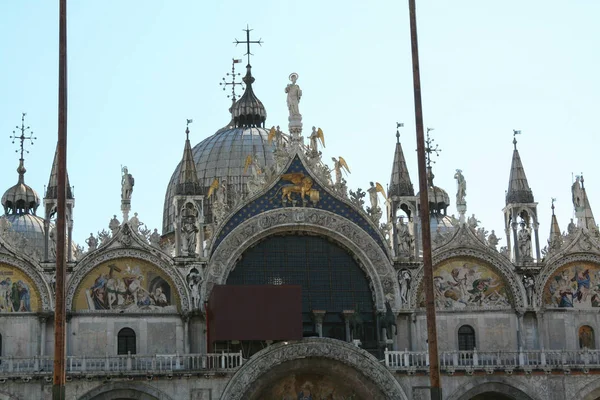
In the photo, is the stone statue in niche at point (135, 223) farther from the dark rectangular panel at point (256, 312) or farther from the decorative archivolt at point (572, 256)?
the decorative archivolt at point (572, 256)

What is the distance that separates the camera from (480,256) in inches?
1778

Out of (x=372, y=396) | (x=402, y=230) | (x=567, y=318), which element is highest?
(x=402, y=230)

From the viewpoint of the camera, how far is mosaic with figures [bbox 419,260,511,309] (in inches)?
1772

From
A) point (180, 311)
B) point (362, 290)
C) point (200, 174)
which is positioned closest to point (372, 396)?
point (362, 290)

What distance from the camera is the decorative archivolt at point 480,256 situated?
4494 centimetres

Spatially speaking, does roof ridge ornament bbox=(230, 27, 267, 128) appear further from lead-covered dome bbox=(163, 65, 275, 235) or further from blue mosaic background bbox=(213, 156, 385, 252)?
blue mosaic background bbox=(213, 156, 385, 252)

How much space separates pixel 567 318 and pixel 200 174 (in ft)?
57.4

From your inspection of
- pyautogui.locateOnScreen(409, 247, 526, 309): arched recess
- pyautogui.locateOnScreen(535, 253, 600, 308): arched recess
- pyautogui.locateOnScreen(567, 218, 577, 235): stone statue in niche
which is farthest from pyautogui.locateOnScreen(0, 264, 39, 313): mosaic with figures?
pyautogui.locateOnScreen(567, 218, 577, 235): stone statue in niche

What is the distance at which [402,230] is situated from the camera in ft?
148

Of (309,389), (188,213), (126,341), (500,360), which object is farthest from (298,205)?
(500,360)

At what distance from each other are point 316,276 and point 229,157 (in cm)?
1177

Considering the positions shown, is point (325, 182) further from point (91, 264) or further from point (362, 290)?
point (91, 264)

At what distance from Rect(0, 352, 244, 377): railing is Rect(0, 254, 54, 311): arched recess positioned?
7.58ft

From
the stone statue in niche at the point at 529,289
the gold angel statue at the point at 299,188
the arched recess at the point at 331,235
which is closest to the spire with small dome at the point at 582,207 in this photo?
the stone statue in niche at the point at 529,289
